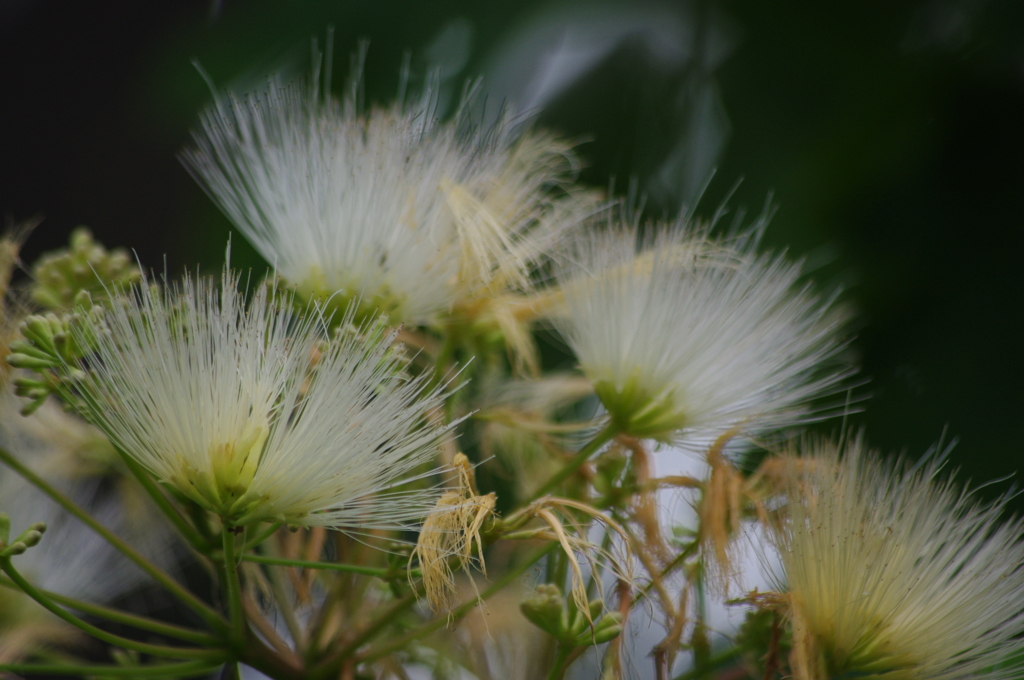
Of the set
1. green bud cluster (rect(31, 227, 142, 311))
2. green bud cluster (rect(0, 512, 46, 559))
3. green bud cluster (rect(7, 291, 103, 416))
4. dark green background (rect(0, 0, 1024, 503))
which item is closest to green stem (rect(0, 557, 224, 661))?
green bud cluster (rect(0, 512, 46, 559))

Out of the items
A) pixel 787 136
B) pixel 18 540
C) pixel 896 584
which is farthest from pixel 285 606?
pixel 787 136

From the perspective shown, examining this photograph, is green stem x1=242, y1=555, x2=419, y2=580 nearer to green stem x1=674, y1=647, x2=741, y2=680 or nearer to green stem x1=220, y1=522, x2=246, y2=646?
green stem x1=220, y1=522, x2=246, y2=646

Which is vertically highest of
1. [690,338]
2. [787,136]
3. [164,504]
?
[787,136]

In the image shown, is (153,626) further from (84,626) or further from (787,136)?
(787,136)

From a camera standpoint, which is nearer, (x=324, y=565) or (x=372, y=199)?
(x=324, y=565)

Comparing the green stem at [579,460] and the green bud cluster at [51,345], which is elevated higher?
the green stem at [579,460]

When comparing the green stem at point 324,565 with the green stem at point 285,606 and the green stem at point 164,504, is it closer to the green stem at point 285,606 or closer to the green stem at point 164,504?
the green stem at point 164,504

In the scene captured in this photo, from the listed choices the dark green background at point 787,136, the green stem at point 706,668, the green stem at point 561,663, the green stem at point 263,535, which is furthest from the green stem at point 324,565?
the dark green background at point 787,136
